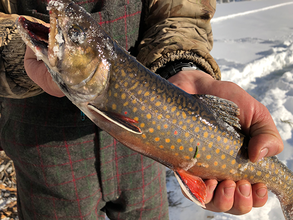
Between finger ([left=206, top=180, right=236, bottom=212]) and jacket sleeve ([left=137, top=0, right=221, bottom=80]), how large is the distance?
1.02 m

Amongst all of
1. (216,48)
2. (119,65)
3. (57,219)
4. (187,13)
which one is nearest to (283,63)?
(216,48)

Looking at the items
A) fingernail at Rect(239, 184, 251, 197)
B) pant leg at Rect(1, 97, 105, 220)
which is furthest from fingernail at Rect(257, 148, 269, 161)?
pant leg at Rect(1, 97, 105, 220)

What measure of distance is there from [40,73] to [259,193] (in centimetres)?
195

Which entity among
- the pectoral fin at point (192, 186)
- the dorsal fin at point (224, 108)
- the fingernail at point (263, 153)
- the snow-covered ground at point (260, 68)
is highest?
the dorsal fin at point (224, 108)

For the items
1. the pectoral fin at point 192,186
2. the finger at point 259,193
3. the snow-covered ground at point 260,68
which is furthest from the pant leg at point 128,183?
the snow-covered ground at point 260,68

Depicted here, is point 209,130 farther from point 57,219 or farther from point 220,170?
point 57,219

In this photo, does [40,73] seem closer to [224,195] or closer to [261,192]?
[224,195]

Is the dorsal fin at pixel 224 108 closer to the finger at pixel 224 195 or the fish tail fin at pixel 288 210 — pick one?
the finger at pixel 224 195

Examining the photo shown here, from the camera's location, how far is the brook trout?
1.38 metres

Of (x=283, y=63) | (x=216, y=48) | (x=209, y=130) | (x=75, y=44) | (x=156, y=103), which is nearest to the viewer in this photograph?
(x=75, y=44)

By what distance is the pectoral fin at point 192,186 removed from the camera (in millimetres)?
1615

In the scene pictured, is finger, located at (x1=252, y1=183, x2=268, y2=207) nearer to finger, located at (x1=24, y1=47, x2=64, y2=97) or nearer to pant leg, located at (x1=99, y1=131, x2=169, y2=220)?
pant leg, located at (x1=99, y1=131, x2=169, y2=220)

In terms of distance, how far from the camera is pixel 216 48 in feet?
26.1

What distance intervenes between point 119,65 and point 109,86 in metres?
0.16
